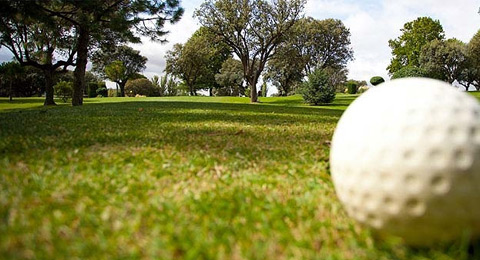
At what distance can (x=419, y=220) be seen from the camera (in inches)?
82.6

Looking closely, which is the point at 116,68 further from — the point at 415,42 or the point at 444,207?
the point at 444,207

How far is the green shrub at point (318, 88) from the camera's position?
1225 inches

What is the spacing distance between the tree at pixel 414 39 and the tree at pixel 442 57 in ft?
8.31

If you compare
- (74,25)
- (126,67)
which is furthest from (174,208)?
(126,67)

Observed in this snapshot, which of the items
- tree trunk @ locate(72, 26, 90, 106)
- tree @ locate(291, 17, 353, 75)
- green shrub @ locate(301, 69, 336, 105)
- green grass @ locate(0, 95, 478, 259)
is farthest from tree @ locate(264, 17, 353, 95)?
green grass @ locate(0, 95, 478, 259)

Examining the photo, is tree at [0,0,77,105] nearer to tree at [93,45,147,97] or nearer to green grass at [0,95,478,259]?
green grass at [0,95,478,259]

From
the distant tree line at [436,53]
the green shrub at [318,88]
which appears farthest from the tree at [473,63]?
the green shrub at [318,88]

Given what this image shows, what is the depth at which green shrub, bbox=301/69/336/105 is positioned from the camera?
31.1 m

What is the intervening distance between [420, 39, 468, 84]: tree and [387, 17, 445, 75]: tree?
8.31 ft

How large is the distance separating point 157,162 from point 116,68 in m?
64.4

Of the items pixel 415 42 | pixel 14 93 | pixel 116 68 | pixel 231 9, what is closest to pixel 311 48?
pixel 415 42

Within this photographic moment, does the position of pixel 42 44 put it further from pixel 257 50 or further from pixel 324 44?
pixel 324 44

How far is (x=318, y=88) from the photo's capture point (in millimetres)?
31484

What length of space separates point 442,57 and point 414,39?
6486mm
